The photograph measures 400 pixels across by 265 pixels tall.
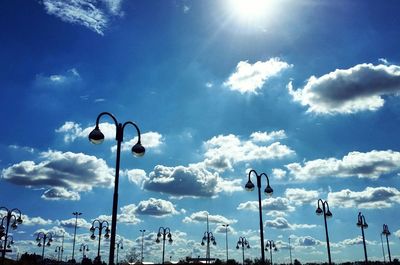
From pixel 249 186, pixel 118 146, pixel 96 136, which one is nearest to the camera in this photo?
pixel 96 136

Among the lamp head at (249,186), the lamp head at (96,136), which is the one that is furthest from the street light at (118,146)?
the lamp head at (249,186)

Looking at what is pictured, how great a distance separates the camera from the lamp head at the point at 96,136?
13.8 metres

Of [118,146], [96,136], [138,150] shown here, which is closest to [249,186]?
[138,150]

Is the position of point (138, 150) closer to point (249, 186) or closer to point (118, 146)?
point (118, 146)

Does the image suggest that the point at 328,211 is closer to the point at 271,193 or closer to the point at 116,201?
the point at 271,193

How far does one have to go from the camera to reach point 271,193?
2458cm

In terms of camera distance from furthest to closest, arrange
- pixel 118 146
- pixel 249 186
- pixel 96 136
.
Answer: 1. pixel 249 186
2. pixel 118 146
3. pixel 96 136

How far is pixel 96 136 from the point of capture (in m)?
13.9

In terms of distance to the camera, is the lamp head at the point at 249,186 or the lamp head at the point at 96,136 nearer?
the lamp head at the point at 96,136

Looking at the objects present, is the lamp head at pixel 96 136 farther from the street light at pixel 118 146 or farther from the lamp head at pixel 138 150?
the lamp head at pixel 138 150

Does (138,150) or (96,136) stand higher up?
(96,136)

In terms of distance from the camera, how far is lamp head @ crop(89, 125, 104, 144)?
1382cm

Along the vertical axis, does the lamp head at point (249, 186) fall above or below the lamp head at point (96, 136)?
above

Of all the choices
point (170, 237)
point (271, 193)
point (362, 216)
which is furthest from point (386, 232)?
point (271, 193)
